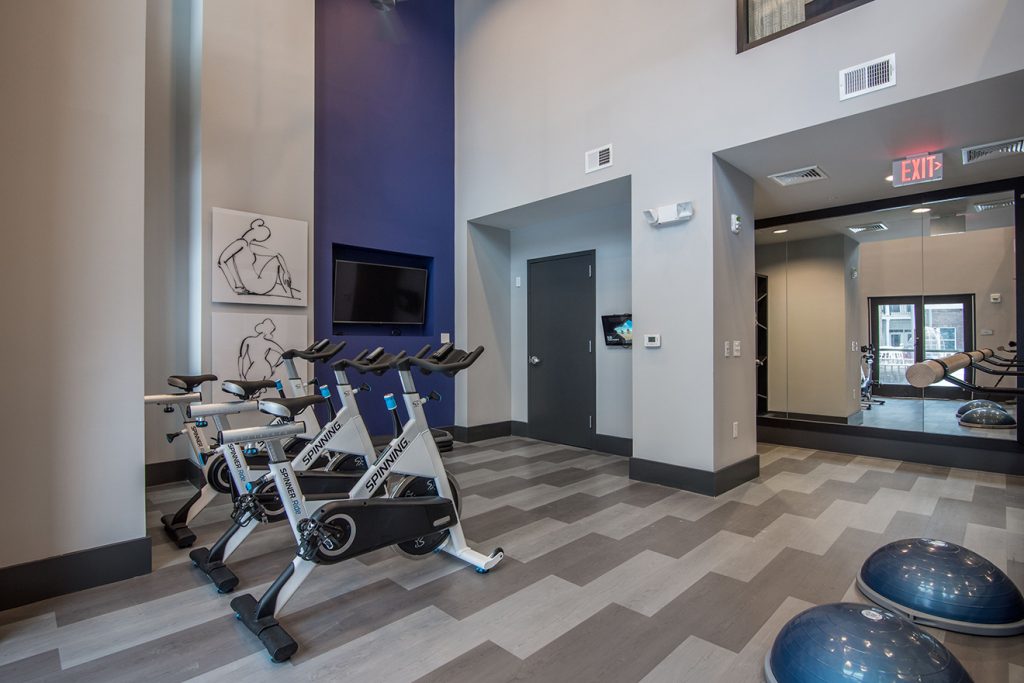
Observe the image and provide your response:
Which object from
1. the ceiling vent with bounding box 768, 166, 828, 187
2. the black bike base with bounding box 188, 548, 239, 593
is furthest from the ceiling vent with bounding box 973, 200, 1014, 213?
the black bike base with bounding box 188, 548, 239, 593

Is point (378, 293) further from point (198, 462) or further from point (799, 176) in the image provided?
point (799, 176)

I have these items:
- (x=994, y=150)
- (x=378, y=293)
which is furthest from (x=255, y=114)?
(x=994, y=150)

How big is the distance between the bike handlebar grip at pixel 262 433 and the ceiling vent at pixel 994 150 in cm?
526

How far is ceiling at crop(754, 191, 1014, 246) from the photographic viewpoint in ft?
15.8

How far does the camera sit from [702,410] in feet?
13.6

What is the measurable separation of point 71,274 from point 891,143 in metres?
5.57

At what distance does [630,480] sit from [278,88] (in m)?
5.11

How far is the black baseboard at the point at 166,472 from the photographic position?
4492mm

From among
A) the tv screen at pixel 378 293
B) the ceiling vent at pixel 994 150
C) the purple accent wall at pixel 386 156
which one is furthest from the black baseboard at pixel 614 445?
the ceiling vent at pixel 994 150

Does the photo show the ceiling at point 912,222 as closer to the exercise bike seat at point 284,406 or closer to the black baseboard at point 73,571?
the exercise bike seat at point 284,406

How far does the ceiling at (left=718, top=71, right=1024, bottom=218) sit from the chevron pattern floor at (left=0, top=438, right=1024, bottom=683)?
9.29ft

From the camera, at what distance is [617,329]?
5578 millimetres

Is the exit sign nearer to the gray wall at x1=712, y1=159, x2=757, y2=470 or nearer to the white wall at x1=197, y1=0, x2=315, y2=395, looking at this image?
the gray wall at x1=712, y1=159, x2=757, y2=470

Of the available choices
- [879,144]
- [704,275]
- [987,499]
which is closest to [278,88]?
[704,275]
